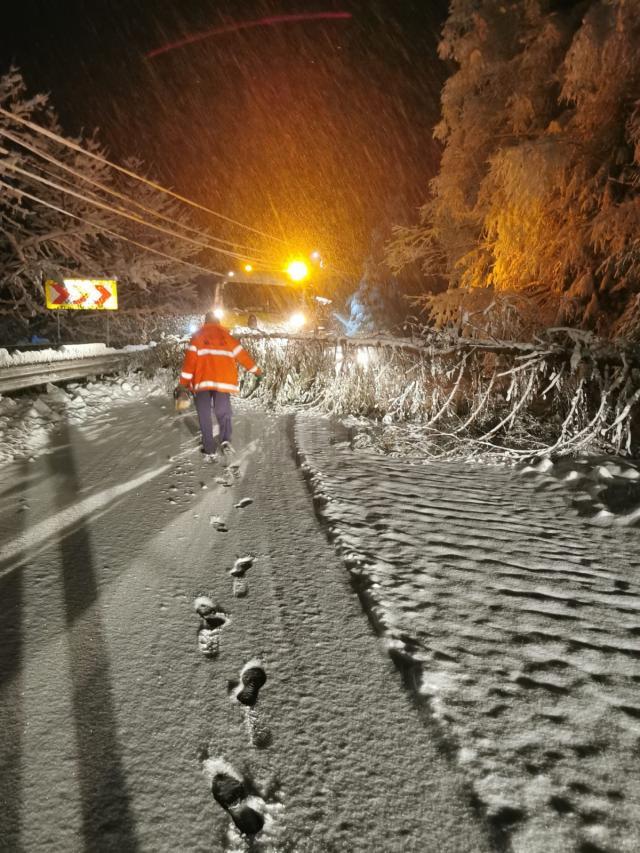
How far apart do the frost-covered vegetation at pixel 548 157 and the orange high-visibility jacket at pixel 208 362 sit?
4.24 metres

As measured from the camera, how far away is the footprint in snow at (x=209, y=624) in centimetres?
231

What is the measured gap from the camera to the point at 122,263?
2256cm

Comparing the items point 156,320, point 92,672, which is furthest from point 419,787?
point 156,320

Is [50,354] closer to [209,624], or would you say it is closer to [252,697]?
[209,624]

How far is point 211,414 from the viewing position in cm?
587

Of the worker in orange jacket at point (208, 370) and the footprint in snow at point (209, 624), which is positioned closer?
the footprint in snow at point (209, 624)

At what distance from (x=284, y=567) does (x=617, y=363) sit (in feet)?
16.0

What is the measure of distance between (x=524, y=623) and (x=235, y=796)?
64.2 inches

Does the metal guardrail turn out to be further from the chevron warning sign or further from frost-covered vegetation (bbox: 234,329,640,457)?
the chevron warning sign

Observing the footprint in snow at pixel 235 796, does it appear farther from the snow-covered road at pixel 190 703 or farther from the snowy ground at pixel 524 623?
the snowy ground at pixel 524 623

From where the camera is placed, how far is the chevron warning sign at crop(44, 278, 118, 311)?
17.5m

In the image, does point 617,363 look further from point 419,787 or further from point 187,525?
point 419,787

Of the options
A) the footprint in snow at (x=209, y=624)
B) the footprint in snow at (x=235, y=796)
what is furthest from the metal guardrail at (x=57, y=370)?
the footprint in snow at (x=235, y=796)

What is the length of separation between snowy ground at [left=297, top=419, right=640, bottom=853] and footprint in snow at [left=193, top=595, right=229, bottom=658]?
81 centimetres
